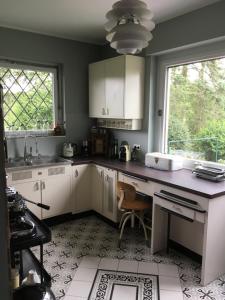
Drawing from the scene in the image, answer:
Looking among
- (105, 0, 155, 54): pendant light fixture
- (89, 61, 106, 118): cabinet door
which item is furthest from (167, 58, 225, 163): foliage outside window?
(105, 0, 155, 54): pendant light fixture

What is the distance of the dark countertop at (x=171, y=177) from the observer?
215 cm

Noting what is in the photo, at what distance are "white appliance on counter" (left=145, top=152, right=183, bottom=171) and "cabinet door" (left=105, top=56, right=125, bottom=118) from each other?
2.20ft

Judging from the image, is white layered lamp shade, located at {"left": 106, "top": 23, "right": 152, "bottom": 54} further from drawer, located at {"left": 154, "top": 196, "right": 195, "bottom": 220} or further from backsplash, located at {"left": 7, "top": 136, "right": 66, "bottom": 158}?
backsplash, located at {"left": 7, "top": 136, "right": 66, "bottom": 158}

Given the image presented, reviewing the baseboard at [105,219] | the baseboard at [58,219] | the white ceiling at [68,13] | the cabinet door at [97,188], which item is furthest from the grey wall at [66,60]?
the baseboard at [105,219]

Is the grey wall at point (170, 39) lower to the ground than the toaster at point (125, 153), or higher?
higher

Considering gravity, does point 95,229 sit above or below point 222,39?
below

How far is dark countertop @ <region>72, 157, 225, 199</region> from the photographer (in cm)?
215

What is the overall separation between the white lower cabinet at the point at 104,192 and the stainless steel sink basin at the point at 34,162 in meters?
0.44

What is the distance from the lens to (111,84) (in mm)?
3344

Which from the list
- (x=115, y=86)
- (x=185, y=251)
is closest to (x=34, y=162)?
(x=115, y=86)

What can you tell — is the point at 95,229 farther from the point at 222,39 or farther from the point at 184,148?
the point at 222,39

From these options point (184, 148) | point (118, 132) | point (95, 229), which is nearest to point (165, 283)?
point (95, 229)

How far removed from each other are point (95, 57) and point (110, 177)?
1.92 meters

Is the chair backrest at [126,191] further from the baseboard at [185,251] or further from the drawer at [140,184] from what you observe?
the baseboard at [185,251]
